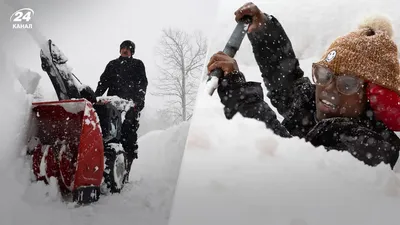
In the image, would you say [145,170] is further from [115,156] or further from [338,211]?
[338,211]

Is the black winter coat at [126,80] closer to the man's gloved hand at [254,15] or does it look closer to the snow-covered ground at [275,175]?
the snow-covered ground at [275,175]

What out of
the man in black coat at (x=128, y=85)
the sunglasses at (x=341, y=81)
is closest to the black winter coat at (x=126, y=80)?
the man in black coat at (x=128, y=85)

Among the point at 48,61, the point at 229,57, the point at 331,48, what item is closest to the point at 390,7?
the point at 331,48

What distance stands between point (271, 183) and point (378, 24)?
0.39 meters

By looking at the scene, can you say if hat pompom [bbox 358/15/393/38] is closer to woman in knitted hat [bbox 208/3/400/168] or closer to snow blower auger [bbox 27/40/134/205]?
woman in knitted hat [bbox 208/3/400/168]

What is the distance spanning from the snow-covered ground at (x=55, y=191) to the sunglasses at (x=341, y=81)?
0.32 m

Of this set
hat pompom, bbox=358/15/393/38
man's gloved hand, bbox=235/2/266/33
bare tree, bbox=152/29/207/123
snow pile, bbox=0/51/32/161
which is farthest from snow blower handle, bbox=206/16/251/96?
snow pile, bbox=0/51/32/161

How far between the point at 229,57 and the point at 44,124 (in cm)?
44

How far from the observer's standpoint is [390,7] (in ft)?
3.50

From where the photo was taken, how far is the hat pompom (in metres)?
0.93

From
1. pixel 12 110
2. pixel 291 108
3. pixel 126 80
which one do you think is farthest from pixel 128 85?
pixel 291 108

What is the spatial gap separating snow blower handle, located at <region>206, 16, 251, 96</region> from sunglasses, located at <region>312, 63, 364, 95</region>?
0.59 ft

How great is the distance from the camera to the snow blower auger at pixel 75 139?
39.4 inches

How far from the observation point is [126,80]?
1.10 m
